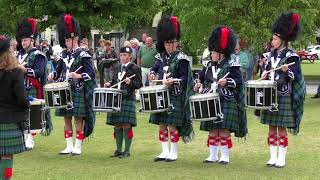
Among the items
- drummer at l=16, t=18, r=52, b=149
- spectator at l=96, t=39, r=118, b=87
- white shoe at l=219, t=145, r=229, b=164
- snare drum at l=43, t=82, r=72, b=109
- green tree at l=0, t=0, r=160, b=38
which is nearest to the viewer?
white shoe at l=219, t=145, r=229, b=164

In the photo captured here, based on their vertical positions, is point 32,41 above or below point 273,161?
above

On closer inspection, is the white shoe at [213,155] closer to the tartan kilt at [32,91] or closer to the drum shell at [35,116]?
the drum shell at [35,116]

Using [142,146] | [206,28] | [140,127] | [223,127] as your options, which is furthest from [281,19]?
[206,28]

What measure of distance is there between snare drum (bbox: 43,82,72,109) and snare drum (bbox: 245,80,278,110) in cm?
243

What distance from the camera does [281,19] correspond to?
812 cm

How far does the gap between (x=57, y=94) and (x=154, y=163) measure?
61.6 inches

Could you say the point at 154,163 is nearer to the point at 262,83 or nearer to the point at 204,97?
the point at 204,97

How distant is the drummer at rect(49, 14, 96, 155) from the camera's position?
895 centimetres

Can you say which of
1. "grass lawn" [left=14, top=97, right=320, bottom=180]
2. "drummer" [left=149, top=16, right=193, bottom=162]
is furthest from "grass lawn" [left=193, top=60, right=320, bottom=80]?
"drummer" [left=149, top=16, right=193, bottom=162]

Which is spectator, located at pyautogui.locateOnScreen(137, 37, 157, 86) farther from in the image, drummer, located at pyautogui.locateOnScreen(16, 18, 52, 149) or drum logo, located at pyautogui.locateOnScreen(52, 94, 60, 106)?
drum logo, located at pyautogui.locateOnScreen(52, 94, 60, 106)

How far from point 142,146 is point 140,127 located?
2.09 m

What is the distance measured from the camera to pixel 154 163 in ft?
27.7

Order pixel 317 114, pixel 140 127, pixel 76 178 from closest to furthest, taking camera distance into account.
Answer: pixel 76 178, pixel 140 127, pixel 317 114

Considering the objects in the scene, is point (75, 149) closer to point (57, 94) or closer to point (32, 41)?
point (57, 94)
